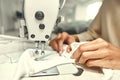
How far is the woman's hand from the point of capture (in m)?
0.94

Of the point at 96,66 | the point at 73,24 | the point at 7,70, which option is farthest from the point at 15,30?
the point at 96,66

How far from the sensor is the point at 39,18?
1010 millimetres

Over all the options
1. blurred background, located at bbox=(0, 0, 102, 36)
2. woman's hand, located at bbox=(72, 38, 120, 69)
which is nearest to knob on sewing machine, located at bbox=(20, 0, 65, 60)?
woman's hand, located at bbox=(72, 38, 120, 69)

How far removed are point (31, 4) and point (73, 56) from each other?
29 centimetres

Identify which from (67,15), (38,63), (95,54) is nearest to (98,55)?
(95,54)

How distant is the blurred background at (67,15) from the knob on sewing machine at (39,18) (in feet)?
1.84

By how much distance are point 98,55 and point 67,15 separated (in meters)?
0.78

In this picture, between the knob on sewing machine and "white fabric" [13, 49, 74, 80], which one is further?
the knob on sewing machine

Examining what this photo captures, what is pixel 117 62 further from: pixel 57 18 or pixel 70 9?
pixel 70 9

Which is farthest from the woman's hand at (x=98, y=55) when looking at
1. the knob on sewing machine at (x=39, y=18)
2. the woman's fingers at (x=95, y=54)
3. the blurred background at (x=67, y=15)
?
the blurred background at (x=67, y=15)

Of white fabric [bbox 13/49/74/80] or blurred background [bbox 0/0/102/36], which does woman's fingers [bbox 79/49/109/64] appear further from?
blurred background [bbox 0/0/102/36]

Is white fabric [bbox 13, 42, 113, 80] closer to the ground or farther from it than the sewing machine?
closer to the ground

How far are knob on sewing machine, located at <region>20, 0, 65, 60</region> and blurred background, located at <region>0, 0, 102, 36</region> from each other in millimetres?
560

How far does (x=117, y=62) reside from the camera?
→ 965 mm
